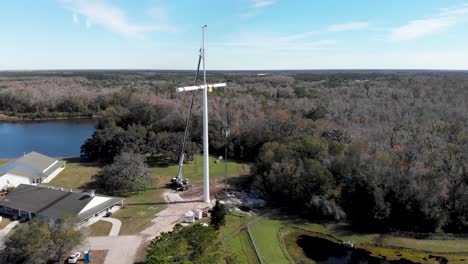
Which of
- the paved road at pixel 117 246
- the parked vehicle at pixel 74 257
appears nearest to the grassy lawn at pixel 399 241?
the paved road at pixel 117 246

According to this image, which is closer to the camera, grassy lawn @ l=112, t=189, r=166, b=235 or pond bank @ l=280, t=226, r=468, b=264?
pond bank @ l=280, t=226, r=468, b=264

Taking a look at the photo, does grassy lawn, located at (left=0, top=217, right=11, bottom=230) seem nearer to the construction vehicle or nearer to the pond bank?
the construction vehicle

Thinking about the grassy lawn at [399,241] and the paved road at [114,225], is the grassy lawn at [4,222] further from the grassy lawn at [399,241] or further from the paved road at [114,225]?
the grassy lawn at [399,241]

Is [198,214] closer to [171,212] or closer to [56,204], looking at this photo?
[171,212]

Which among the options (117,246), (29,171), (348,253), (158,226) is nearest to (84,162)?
(29,171)

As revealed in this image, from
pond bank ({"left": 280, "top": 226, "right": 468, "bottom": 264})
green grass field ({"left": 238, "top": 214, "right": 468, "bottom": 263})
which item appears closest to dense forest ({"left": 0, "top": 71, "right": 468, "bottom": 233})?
green grass field ({"left": 238, "top": 214, "right": 468, "bottom": 263})

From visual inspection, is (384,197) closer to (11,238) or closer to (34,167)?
(11,238)
